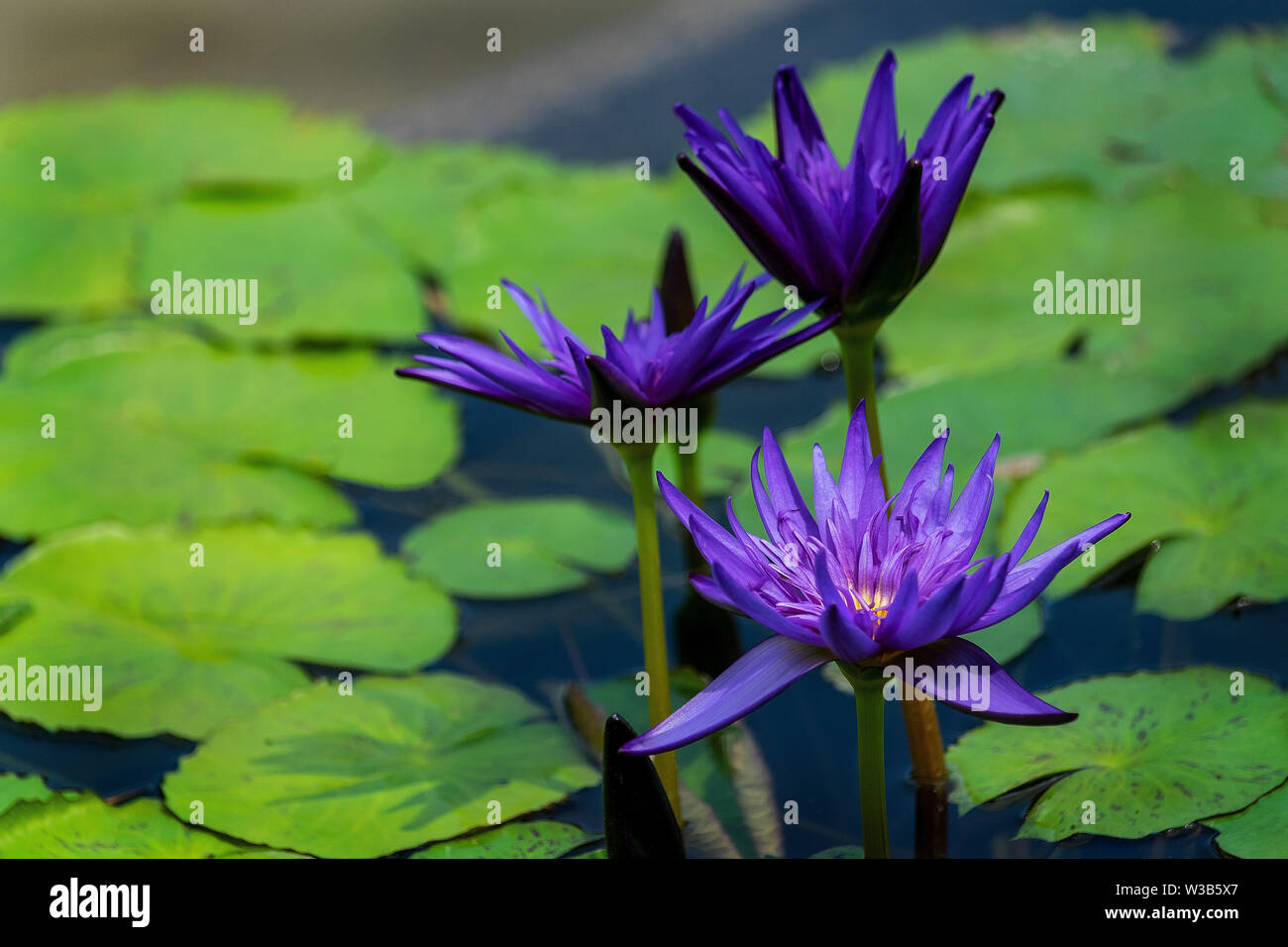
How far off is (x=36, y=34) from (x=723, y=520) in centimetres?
297

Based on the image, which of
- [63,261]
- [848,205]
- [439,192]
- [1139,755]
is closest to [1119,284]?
[1139,755]

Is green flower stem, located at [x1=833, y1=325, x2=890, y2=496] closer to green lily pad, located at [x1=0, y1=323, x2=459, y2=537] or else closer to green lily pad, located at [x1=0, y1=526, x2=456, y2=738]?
green lily pad, located at [x1=0, y1=526, x2=456, y2=738]

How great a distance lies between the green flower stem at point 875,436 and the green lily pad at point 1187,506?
363 mm

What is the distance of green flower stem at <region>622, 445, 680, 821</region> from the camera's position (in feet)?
3.32

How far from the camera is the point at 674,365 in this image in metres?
0.94

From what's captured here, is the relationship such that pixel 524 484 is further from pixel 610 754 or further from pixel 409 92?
pixel 409 92

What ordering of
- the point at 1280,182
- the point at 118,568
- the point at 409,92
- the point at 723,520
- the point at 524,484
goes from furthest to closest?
1. the point at 409,92
2. the point at 1280,182
3. the point at 524,484
4. the point at 723,520
5. the point at 118,568

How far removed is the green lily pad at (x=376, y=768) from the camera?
1.14 meters

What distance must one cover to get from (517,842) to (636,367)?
0.49 m

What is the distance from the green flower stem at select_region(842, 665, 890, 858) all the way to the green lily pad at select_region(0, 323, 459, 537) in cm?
101

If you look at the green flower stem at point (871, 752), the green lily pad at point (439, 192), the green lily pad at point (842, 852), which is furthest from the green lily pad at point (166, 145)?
the green flower stem at point (871, 752)

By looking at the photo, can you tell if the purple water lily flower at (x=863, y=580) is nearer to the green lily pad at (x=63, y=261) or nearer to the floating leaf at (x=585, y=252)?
the floating leaf at (x=585, y=252)

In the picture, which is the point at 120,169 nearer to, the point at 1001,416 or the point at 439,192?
the point at 439,192
